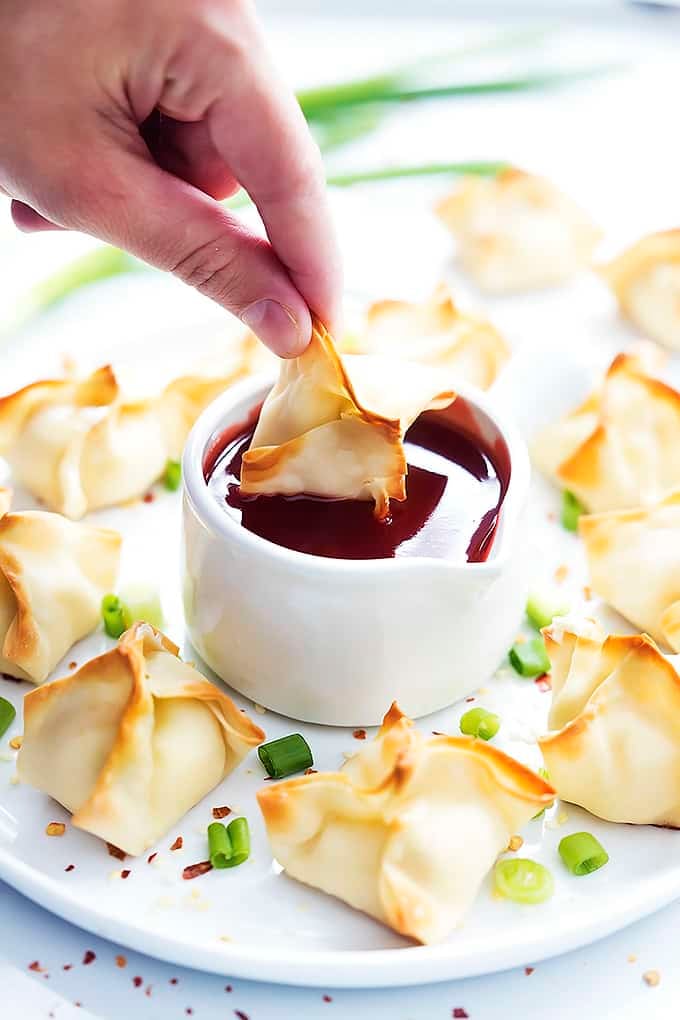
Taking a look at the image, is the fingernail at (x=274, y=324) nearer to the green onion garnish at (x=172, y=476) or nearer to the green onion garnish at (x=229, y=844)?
the green onion garnish at (x=172, y=476)

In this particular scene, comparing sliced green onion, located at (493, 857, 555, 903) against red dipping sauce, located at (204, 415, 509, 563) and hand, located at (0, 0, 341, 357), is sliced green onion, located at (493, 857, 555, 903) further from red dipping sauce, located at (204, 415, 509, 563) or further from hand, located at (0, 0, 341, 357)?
hand, located at (0, 0, 341, 357)

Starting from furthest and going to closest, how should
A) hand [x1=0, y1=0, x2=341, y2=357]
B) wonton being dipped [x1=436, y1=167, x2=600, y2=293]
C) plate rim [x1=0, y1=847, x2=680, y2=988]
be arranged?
1. wonton being dipped [x1=436, y1=167, x2=600, y2=293]
2. hand [x1=0, y1=0, x2=341, y2=357]
3. plate rim [x1=0, y1=847, x2=680, y2=988]

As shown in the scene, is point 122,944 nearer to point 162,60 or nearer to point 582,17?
point 162,60

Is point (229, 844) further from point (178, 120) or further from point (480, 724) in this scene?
point (178, 120)

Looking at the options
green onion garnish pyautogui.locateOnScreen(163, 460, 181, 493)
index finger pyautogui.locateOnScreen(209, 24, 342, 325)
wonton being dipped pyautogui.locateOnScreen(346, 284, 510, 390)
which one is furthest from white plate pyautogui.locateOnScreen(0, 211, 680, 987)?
wonton being dipped pyautogui.locateOnScreen(346, 284, 510, 390)

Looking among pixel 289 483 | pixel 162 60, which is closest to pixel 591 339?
pixel 289 483

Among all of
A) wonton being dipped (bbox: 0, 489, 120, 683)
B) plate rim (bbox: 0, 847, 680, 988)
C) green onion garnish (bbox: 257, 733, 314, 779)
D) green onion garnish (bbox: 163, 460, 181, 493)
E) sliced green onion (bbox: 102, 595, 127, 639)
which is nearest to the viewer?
plate rim (bbox: 0, 847, 680, 988)
